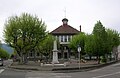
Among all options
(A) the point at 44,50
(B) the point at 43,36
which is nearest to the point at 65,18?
(A) the point at 44,50

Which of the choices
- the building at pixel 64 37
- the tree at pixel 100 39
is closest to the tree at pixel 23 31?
the tree at pixel 100 39

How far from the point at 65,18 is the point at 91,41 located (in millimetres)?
51076

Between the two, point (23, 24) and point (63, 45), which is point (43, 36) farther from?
point (63, 45)

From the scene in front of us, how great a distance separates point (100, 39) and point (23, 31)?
47.3ft

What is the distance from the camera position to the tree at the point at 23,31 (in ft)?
187

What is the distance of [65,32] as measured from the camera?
4107 inches

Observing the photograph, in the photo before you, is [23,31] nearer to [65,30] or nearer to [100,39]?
[100,39]

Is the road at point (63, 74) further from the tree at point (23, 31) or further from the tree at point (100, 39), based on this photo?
the tree at point (23, 31)

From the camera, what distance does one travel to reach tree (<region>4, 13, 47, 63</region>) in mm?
57031

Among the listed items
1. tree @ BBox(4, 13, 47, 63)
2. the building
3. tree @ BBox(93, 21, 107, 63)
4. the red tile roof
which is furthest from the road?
the red tile roof

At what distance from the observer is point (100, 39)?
56500 mm

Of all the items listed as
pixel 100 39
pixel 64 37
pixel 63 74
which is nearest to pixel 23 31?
pixel 100 39

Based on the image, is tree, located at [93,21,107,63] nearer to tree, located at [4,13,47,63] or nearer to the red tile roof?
tree, located at [4,13,47,63]

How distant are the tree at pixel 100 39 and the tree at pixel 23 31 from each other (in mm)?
9982
